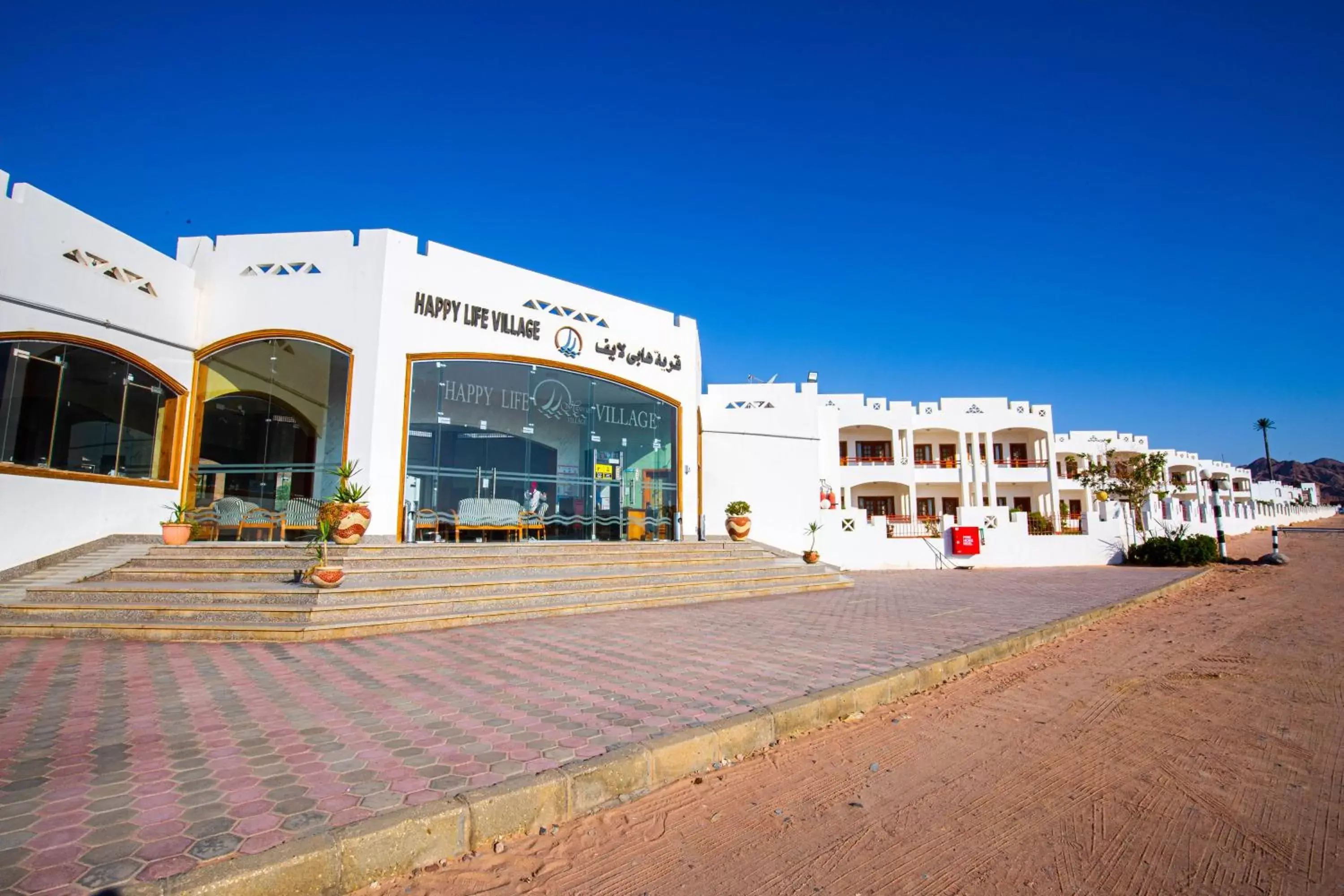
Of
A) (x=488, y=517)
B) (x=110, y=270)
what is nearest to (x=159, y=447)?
(x=110, y=270)

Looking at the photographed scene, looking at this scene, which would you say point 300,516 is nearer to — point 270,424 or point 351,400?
point 270,424

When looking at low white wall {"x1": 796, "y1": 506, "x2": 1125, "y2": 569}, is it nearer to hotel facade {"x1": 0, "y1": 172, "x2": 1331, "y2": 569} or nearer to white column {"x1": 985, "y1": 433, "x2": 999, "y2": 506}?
hotel facade {"x1": 0, "y1": 172, "x2": 1331, "y2": 569}

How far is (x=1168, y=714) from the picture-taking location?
16.4 ft

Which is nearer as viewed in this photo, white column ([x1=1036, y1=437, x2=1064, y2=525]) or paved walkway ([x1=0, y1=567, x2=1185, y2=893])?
paved walkway ([x1=0, y1=567, x2=1185, y2=893])

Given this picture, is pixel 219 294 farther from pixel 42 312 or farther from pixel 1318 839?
pixel 1318 839

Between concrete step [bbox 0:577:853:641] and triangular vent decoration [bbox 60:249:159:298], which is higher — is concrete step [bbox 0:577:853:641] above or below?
below

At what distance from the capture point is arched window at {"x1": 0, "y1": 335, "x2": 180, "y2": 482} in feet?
30.5

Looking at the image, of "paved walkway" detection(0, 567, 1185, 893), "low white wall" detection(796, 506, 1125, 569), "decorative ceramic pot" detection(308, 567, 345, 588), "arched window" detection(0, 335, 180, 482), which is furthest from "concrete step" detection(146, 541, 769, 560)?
"low white wall" detection(796, 506, 1125, 569)

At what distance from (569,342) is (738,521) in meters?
5.79

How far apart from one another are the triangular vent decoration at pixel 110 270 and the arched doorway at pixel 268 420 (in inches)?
54.3

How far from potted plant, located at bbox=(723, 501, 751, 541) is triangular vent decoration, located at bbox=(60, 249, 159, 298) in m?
12.2

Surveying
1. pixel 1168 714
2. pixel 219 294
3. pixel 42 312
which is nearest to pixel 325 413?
pixel 219 294

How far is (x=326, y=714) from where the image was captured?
450cm

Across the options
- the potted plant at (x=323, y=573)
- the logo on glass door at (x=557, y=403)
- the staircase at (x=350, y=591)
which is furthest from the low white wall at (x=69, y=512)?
the logo on glass door at (x=557, y=403)
